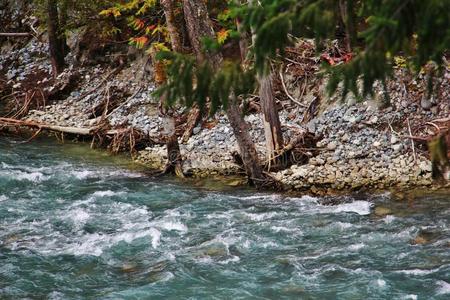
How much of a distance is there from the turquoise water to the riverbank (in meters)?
0.88

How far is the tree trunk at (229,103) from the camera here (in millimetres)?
10641

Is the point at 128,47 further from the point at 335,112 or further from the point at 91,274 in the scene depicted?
the point at 91,274

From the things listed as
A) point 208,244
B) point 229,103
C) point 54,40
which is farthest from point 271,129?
point 54,40

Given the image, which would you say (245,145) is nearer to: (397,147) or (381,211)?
(381,211)

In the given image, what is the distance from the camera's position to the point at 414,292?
23.5ft

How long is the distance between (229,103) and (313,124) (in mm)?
3302

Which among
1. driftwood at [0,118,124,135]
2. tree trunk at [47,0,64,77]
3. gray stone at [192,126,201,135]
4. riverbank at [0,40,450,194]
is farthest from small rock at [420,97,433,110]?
tree trunk at [47,0,64,77]

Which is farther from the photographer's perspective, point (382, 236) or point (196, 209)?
point (196, 209)

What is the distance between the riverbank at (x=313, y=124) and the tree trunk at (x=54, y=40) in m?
1.36

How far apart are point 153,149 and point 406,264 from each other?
771 centimetres

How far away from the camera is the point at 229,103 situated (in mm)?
10391

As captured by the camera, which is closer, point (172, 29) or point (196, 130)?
point (172, 29)

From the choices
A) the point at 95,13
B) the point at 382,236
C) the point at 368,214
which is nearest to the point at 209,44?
the point at 382,236

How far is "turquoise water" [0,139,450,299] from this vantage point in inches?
296
